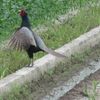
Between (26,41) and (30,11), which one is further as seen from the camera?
(30,11)

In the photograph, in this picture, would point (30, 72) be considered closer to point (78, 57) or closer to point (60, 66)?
point (60, 66)

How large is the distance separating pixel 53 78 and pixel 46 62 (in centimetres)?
24

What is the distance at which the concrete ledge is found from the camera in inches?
235

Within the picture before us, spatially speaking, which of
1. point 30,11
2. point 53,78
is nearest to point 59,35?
point 30,11

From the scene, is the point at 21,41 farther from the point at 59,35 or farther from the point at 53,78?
the point at 59,35

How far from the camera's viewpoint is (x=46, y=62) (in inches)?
270

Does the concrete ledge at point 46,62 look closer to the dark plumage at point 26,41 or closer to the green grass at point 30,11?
the dark plumage at point 26,41

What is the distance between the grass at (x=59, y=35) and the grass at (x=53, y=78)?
1.23ft

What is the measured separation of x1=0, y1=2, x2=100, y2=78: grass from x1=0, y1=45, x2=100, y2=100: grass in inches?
14.7

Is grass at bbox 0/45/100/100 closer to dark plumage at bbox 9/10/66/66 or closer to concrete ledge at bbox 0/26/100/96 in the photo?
concrete ledge at bbox 0/26/100/96

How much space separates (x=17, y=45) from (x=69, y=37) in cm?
210

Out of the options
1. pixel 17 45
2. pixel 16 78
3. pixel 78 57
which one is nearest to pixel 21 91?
pixel 16 78

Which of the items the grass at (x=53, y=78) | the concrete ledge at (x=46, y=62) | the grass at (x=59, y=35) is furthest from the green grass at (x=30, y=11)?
the grass at (x=53, y=78)

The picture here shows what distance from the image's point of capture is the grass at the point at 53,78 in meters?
5.90
